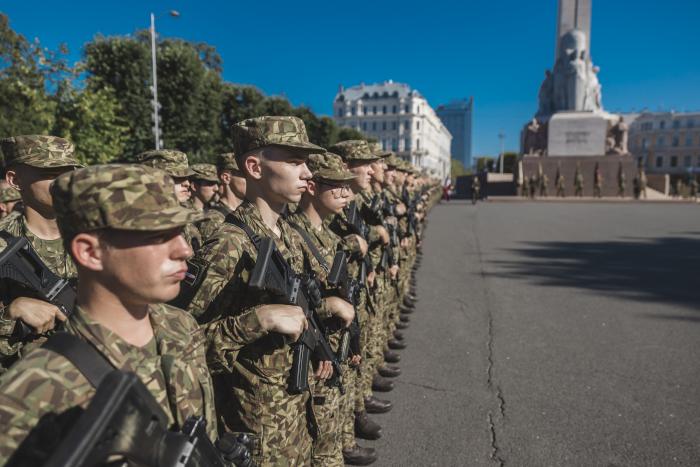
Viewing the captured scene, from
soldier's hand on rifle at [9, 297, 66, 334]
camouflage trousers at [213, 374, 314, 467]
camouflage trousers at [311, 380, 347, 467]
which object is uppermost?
soldier's hand on rifle at [9, 297, 66, 334]

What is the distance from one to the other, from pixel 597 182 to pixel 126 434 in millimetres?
35016

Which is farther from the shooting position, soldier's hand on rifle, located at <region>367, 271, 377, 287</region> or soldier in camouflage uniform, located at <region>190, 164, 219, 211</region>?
soldier in camouflage uniform, located at <region>190, 164, 219, 211</region>

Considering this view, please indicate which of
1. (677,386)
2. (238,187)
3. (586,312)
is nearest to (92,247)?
(238,187)

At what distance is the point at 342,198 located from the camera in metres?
3.36

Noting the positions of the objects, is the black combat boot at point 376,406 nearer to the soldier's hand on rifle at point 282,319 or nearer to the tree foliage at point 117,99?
the soldier's hand on rifle at point 282,319

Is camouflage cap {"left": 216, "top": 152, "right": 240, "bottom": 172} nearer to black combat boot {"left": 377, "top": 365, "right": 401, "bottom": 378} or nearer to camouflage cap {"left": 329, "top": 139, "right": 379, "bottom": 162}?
camouflage cap {"left": 329, "top": 139, "right": 379, "bottom": 162}

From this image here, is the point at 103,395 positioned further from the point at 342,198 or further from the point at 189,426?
the point at 342,198

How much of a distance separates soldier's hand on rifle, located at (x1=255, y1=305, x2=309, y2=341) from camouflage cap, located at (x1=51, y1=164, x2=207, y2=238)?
0.76 metres

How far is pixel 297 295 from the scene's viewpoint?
210 centimetres

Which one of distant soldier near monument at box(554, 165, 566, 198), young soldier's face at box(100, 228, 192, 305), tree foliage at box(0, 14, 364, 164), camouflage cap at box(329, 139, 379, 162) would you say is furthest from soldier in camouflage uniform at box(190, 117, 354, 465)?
distant soldier near monument at box(554, 165, 566, 198)

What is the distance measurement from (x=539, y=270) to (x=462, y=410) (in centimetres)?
652

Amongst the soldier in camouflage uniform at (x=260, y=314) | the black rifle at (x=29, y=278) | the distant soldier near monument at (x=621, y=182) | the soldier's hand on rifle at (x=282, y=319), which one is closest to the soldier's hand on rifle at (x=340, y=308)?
the soldier in camouflage uniform at (x=260, y=314)

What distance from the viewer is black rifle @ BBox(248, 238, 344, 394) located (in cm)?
189

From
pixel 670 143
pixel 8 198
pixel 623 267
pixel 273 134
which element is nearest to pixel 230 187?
pixel 8 198
